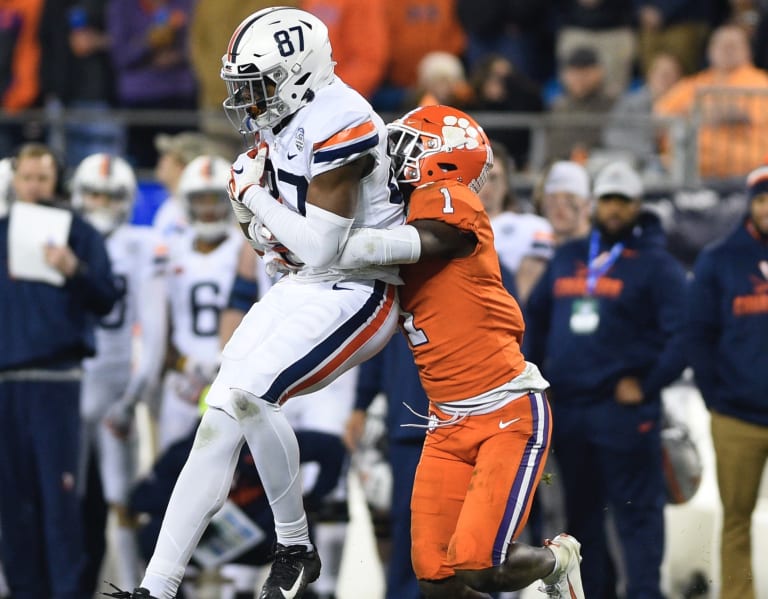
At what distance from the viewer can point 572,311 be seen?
23.5ft

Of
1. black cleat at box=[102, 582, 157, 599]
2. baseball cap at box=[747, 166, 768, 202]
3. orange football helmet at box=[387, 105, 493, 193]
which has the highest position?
orange football helmet at box=[387, 105, 493, 193]

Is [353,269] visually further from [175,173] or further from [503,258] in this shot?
[175,173]

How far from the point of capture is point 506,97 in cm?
1011

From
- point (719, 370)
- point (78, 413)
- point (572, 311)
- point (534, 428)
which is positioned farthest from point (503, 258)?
point (534, 428)

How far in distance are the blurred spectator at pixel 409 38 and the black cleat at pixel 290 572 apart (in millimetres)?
6379

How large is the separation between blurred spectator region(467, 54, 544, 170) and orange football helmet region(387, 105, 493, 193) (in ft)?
16.1

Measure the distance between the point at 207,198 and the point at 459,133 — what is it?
3417mm

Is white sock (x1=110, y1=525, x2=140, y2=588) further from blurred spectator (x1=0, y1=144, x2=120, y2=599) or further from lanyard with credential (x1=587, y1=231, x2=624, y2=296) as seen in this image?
lanyard with credential (x1=587, y1=231, x2=624, y2=296)

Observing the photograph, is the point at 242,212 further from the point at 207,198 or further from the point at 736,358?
the point at 207,198

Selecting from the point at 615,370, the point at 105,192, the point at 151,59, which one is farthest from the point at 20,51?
the point at 615,370

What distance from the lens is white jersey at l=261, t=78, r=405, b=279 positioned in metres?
4.65

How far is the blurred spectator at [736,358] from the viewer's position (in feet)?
22.0

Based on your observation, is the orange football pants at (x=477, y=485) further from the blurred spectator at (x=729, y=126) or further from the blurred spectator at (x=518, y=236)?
the blurred spectator at (x=729, y=126)

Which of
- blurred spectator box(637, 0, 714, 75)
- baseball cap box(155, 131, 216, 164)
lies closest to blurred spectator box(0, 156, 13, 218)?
baseball cap box(155, 131, 216, 164)
